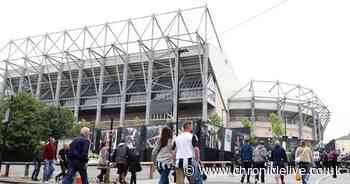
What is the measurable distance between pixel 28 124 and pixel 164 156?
31980 mm

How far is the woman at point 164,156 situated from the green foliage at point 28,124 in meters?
25.4

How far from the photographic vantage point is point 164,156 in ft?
23.9

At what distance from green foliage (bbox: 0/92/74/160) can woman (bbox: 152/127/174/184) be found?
25.4m

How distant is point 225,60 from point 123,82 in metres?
19.9

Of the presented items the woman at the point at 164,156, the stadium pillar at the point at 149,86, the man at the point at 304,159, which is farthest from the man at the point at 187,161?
the stadium pillar at the point at 149,86

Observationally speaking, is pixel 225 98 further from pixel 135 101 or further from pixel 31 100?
pixel 31 100

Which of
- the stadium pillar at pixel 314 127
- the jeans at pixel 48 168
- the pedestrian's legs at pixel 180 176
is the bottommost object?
the jeans at pixel 48 168

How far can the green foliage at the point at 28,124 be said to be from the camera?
34.2 metres

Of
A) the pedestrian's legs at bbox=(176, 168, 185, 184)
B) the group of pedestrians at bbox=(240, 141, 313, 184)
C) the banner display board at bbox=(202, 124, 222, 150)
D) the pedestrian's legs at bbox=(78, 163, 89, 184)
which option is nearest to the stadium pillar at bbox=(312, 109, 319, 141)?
the banner display board at bbox=(202, 124, 222, 150)

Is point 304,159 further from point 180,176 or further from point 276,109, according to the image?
point 276,109

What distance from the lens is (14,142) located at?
33.9 meters

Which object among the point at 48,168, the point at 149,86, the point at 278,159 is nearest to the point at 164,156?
the point at 278,159

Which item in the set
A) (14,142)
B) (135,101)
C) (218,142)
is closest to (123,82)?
(135,101)

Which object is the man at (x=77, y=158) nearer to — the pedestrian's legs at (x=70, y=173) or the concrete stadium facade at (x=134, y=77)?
the pedestrian's legs at (x=70, y=173)
